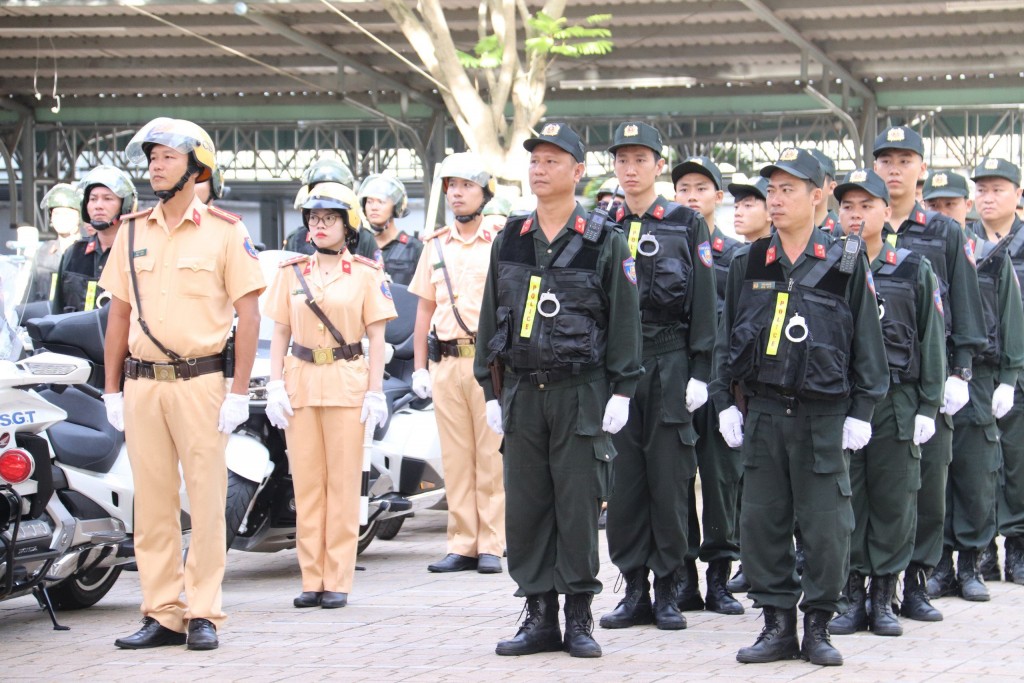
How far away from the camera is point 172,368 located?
6.58 m

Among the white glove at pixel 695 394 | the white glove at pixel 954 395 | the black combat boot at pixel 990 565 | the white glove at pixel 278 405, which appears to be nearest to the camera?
the white glove at pixel 695 394

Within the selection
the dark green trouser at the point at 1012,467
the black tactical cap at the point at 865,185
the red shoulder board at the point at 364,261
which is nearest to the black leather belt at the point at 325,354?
the red shoulder board at the point at 364,261

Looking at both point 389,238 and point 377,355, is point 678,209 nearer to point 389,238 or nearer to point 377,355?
point 377,355

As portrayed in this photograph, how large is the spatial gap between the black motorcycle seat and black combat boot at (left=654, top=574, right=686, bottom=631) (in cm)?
272

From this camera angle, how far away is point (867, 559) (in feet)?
23.2

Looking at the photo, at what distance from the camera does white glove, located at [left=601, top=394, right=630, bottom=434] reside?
249 inches

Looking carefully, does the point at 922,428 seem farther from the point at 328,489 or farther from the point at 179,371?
the point at 179,371

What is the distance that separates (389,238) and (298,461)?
3.91 m

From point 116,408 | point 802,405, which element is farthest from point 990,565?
point 116,408

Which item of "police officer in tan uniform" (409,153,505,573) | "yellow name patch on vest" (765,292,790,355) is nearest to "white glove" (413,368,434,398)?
"police officer in tan uniform" (409,153,505,573)

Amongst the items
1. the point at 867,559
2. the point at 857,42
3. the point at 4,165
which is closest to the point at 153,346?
the point at 867,559

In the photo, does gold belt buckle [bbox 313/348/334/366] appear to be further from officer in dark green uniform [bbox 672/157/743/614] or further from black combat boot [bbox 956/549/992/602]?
black combat boot [bbox 956/549/992/602]

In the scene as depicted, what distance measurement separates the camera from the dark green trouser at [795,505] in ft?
20.3

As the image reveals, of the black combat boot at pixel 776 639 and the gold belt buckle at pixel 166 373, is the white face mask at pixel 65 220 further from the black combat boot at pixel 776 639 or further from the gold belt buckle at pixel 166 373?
the black combat boot at pixel 776 639
